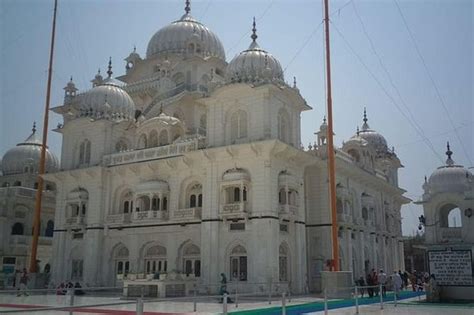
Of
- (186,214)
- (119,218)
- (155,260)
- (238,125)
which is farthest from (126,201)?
(238,125)

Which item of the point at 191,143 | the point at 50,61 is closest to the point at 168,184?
the point at 191,143

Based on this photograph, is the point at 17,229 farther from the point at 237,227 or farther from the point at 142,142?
the point at 237,227

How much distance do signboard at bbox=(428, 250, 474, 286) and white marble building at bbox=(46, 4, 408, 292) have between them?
7802 mm

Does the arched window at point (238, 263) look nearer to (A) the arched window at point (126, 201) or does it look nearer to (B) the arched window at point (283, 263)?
(B) the arched window at point (283, 263)

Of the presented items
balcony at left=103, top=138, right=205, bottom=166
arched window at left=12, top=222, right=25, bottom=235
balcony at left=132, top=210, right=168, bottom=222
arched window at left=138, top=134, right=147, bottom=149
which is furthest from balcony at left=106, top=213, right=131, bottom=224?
arched window at left=12, top=222, right=25, bottom=235

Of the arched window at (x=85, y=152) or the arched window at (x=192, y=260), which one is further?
the arched window at (x=85, y=152)

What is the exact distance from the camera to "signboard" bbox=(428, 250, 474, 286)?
1972 cm

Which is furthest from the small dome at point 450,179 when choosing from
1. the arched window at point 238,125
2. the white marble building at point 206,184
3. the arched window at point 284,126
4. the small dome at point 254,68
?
the arched window at point 238,125

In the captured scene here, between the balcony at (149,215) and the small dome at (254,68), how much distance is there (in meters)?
8.81

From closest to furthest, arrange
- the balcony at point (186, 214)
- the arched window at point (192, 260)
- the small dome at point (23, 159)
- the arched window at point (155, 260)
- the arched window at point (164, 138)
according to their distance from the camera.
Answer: the balcony at point (186, 214) → the arched window at point (192, 260) → the arched window at point (155, 260) → the arched window at point (164, 138) → the small dome at point (23, 159)

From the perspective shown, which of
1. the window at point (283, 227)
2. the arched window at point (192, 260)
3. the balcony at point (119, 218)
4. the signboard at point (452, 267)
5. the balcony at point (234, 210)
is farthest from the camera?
the balcony at point (119, 218)

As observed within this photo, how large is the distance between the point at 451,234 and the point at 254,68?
25005 mm

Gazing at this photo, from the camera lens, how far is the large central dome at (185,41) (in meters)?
40.8

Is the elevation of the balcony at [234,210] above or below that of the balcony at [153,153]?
below
